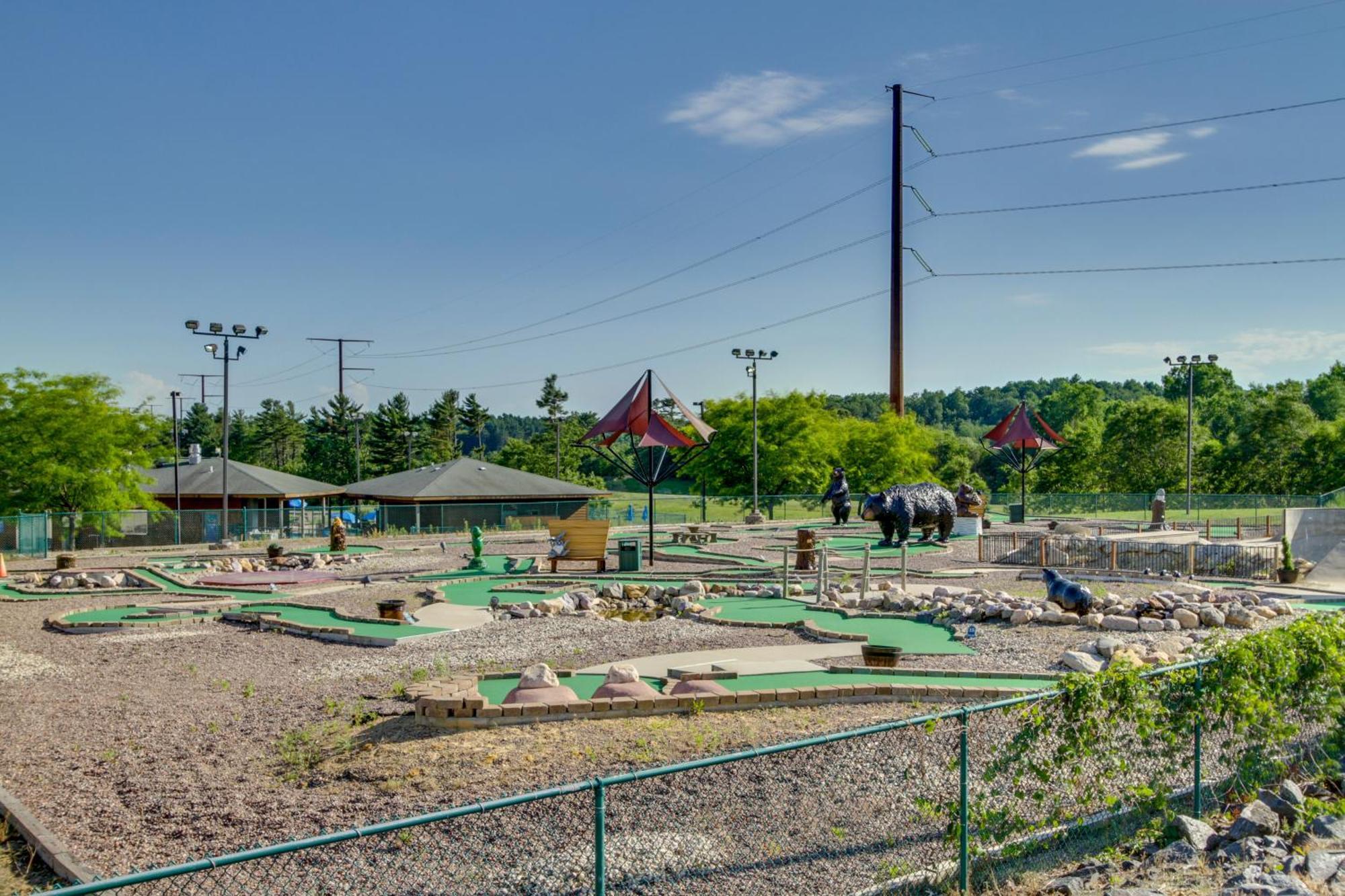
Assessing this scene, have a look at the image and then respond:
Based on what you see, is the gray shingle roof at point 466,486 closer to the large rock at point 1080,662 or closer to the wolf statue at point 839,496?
the wolf statue at point 839,496

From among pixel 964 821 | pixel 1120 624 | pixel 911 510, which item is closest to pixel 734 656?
pixel 1120 624

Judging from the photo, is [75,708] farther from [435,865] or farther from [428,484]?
[428,484]

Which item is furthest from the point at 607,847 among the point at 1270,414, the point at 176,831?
the point at 1270,414

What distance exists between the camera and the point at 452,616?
59.9 ft

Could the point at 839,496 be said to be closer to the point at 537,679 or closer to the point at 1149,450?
the point at 537,679

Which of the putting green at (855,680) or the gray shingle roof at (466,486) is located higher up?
the gray shingle roof at (466,486)

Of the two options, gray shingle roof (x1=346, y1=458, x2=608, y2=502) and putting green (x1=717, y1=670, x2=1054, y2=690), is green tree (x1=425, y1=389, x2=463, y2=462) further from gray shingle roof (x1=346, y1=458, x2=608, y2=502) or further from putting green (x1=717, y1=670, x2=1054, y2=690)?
putting green (x1=717, y1=670, x2=1054, y2=690)

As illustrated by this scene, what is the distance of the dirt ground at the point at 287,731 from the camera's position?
766 centimetres

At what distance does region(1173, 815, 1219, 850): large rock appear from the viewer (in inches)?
281

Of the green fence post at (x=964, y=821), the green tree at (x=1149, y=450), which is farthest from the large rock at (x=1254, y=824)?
the green tree at (x=1149, y=450)

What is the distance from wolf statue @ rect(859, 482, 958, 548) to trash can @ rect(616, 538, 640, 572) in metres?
7.77

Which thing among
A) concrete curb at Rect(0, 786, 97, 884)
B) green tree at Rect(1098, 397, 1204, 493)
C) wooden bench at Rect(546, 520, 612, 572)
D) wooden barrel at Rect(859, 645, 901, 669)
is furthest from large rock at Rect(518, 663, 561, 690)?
green tree at Rect(1098, 397, 1204, 493)

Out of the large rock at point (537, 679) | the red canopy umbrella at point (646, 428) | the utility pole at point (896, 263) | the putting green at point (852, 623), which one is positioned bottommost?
the putting green at point (852, 623)

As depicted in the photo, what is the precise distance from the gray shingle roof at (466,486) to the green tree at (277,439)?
6010cm
